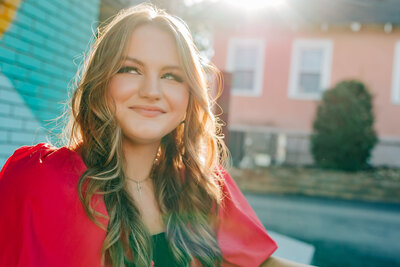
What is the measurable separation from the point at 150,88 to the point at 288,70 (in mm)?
12118

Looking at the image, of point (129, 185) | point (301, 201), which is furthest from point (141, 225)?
point (301, 201)

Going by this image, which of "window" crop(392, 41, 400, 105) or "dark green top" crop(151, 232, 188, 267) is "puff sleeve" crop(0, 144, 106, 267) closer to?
"dark green top" crop(151, 232, 188, 267)

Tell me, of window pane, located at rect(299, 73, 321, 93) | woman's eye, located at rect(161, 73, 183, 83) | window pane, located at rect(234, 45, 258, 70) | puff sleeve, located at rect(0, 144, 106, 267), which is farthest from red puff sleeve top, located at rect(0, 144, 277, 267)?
window pane, located at rect(234, 45, 258, 70)

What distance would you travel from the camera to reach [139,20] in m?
1.95

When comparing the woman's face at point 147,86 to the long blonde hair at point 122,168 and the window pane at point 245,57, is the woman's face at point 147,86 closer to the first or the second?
the long blonde hair at point 122,168

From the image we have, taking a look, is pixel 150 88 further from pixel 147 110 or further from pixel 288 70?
pixel 288 70

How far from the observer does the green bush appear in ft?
33.4

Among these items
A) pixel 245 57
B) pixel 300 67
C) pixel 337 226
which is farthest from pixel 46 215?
pixel 245 57

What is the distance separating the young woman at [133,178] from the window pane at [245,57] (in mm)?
11747

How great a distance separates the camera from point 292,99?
13438mm

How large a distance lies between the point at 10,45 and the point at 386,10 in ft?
42.4

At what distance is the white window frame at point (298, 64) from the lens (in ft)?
43.3

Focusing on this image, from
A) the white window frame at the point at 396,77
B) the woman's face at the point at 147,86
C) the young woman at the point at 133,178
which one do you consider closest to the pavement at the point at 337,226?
the young woman at the point at 133,178

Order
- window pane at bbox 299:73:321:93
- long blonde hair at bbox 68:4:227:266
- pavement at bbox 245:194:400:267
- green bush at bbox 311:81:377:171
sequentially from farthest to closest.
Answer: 1. window pane at bbox 299:73:321:93
2. green bush at bbox 311:81:377:171
3. pavement at bbox 245:194:400:267
4. long blonde hair at bbox 68:4:227:266
